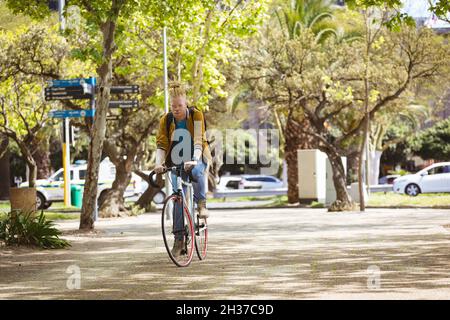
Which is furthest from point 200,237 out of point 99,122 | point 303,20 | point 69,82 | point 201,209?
point 303,20

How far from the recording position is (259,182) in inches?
2864

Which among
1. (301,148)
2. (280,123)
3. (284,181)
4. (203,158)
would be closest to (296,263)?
(203,158)

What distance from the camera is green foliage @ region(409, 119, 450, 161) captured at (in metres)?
71.6

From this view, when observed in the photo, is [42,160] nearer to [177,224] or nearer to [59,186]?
[59,186]

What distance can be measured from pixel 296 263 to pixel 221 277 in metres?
1.76

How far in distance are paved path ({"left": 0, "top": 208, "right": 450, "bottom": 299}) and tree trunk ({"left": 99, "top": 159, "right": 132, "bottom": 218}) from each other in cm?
1179

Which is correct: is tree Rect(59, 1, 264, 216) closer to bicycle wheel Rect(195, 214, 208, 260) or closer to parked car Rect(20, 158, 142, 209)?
parked car Rect(20, 158, 142, 209)

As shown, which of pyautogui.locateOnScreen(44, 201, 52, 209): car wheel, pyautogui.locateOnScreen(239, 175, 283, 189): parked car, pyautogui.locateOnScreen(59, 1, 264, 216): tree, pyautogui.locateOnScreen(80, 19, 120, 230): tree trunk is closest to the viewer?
pyautogui.locateOnScreen(80, 19, 120, 230): tree trunk

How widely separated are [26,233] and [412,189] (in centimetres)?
2667

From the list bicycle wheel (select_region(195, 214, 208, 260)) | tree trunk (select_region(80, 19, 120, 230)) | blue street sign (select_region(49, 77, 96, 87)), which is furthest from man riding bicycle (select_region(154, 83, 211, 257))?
blue street sign (select_region(49, 77, 96, 87))

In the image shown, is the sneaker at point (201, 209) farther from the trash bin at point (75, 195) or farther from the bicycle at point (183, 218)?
the trash bin at point (75, 195)

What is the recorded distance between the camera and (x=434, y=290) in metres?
8.77

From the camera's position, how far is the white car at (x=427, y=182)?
129ft
